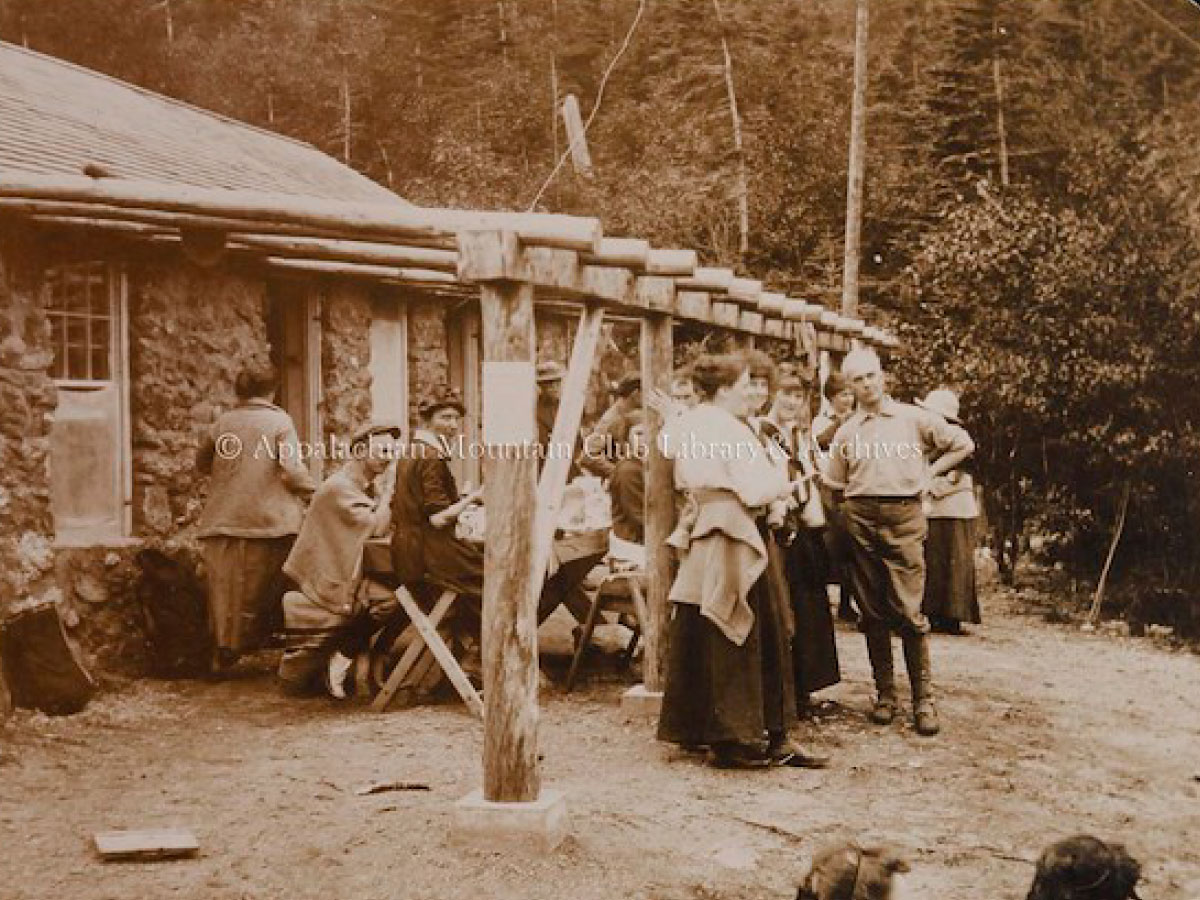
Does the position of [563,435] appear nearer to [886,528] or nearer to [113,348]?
[886,528]

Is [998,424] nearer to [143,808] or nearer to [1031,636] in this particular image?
[1031,636]

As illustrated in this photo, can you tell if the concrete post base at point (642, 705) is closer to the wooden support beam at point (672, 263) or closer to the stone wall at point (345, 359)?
the wooden support beam at point (672, 263)

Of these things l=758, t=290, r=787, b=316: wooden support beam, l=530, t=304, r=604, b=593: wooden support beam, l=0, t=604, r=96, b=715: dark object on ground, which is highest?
l=758, t=290, r=787, b=316: wooden support beam

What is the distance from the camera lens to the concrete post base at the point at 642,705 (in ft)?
24.6

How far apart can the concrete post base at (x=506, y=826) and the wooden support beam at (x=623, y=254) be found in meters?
2.35

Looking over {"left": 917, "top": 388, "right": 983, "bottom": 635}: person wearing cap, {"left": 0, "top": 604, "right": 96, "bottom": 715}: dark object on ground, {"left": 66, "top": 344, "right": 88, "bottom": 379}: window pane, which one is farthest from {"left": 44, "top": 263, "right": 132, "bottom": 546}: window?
{"left": 917, "top": 388, "right": 983, "bottom": 635}: person wearing cap

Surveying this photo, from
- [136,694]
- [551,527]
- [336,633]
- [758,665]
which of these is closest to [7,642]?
[136,694]

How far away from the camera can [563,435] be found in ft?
19.1

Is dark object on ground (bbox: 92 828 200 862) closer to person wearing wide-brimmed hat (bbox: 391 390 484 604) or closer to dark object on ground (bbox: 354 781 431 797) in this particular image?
dark object on ground (bbox: 354 781 431 797)

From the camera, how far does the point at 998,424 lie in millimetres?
13250

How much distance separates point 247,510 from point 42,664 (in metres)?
1.53

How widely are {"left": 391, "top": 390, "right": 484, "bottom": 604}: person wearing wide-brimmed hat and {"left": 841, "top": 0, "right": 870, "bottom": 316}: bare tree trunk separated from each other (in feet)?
39.4

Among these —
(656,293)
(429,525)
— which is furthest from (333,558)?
(656,293)

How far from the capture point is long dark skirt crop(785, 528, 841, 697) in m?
7.20
